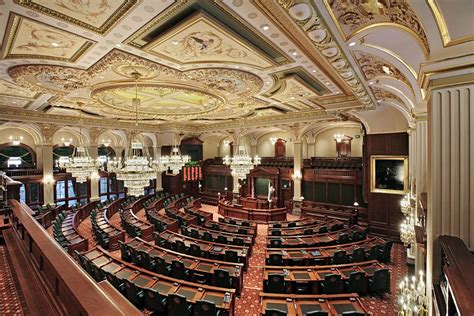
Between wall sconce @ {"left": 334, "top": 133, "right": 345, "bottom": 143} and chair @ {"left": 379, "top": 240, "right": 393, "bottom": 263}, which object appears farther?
wall sconce @ {"left": 334, "top": 133, "right": 345, "bottom": 143}

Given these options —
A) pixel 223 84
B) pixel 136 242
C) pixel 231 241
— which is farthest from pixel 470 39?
pixel 136 242

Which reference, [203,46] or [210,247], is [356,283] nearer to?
[210,247]

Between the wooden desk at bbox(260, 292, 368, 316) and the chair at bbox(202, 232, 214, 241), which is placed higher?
the wooden desk at bbox(260, 292, 368, 316)

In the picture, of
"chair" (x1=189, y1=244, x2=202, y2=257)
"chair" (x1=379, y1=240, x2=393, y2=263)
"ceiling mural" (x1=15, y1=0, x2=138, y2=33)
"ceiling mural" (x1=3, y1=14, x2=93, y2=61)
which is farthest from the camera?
"chair" (x1=379, y1=240, x2=393, y2=263)

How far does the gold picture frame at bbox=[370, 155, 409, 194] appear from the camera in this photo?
38.8ft

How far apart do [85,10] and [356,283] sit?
8.70 meters

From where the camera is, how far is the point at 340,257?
26.2ft

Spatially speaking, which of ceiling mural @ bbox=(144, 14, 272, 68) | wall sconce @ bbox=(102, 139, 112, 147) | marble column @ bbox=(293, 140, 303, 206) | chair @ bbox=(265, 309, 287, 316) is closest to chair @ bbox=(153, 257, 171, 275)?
chair @ bbox=(265, 309, 287, 316)

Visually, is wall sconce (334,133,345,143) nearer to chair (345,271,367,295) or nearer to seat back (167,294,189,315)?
chair (345,271,367,295)

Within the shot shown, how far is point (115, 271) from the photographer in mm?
6395

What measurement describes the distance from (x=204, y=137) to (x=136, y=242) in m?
14.7

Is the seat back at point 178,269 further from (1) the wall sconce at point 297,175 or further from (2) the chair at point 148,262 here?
(1) the wall sconce at point 297,175

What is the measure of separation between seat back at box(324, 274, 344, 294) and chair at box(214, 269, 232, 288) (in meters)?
2.55

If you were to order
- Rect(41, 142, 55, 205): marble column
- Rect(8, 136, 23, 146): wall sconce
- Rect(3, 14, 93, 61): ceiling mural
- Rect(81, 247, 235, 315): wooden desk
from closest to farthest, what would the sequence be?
Rect(3, 14, 93, 61): ceiling mural
Rect(81, 247, 235, 315): wooden desk
Rect(41, 142, 55, 205): marble column
Rect(8, 136, 23, 146): wall sconce
